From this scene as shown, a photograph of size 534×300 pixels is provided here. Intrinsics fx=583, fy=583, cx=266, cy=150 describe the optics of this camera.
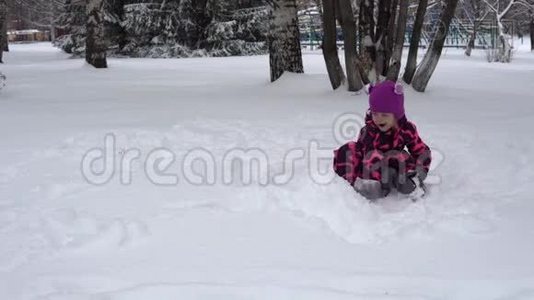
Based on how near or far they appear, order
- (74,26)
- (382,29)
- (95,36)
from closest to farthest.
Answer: (382,29) → (95,36) → (74,26)

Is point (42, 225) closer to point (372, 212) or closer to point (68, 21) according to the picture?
point (372, 212)

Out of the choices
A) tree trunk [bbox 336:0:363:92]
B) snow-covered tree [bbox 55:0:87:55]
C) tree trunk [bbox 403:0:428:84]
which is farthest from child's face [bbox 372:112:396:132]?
snow-covered tree [bbox 55:0:87:55]

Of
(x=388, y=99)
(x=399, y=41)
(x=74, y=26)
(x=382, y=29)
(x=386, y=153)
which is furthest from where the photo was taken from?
(x=74, y=26)

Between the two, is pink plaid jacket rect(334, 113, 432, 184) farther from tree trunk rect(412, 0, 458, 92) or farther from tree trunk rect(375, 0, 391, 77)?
tree trunk rect(375, 0, 391, 77)

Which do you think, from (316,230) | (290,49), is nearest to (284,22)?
(290,49)

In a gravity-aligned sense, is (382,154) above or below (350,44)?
below

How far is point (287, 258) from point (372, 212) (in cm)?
85

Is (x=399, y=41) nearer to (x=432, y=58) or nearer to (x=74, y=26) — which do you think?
(x=432, y=58)

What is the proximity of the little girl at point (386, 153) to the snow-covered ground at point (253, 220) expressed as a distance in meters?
0.12

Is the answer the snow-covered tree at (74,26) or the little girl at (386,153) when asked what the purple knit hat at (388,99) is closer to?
the little girl at (386,153)

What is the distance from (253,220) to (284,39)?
22.3 feet

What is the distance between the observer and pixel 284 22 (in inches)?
380

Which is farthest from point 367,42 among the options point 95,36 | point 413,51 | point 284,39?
point 95,36

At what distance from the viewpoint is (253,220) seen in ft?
11.2
